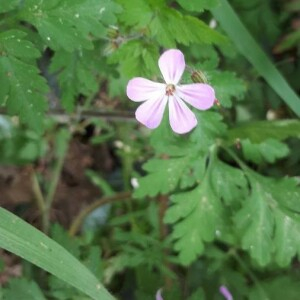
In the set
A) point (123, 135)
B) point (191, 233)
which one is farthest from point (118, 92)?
point (191, 233)

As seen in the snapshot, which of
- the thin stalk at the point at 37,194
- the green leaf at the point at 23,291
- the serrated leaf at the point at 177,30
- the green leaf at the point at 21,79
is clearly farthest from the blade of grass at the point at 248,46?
the thin stalk at the point at 37,194

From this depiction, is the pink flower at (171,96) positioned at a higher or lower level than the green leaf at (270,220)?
higher

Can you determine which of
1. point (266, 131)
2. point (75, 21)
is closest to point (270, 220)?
point (266, 131)

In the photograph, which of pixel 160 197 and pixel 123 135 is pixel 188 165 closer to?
pixel 160 197

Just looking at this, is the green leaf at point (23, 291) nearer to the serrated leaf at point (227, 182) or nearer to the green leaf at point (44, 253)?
the green leaf at point (44, 253)

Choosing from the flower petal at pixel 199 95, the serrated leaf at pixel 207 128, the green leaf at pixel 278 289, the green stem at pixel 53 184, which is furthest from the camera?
the green stem at pixel 53 184

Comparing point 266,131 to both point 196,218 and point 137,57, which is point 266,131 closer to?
point 196,218

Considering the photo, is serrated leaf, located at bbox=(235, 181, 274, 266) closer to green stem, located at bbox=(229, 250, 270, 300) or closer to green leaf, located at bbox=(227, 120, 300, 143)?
green leaf, located at bbox=(227, 120, 300, 143)
